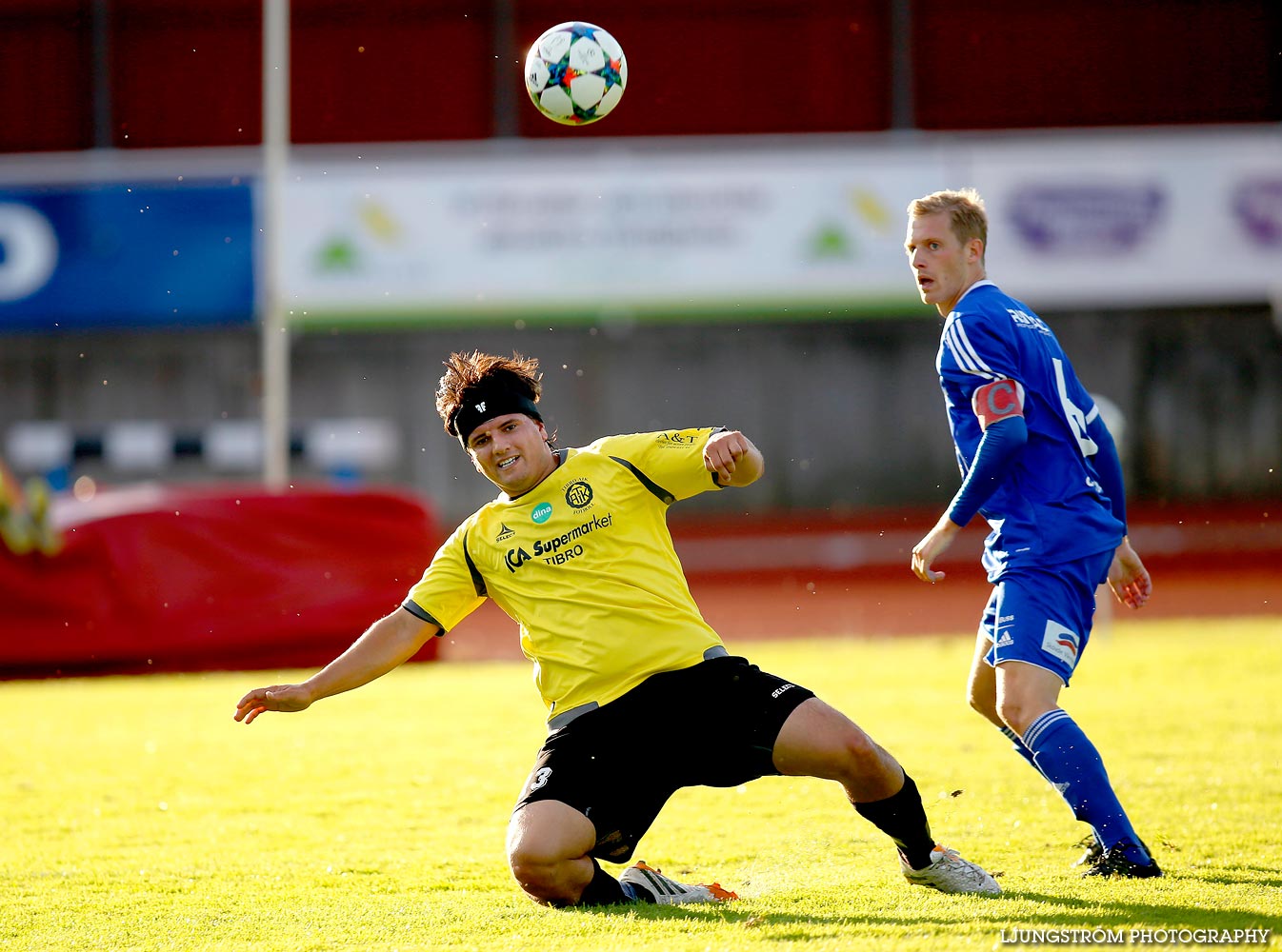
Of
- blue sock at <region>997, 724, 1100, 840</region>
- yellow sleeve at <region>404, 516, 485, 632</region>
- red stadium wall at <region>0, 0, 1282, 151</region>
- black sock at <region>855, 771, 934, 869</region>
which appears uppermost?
red stadium wall at <region>0, 0, 1282, 151</region>

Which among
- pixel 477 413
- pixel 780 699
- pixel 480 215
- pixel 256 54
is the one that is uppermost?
pixel 256 54

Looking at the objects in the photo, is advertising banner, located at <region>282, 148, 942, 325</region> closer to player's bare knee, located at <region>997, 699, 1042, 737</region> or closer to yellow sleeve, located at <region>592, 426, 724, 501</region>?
yellow sleeve, located at <region>592, 426, 724, 501</region>

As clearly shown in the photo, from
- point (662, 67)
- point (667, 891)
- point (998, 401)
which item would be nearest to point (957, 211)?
point (998, 401)

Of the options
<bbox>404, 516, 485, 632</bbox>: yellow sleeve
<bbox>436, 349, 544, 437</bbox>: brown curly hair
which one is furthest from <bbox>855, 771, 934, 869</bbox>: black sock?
<bbox>436, 349, 544, 437</bbox>: brown curly hair

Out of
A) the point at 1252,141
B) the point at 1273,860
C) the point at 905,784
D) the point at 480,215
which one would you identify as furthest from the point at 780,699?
the point at 1252,141

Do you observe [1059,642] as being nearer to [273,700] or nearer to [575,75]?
[273,700]

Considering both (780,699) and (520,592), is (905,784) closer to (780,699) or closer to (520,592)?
(780,699)

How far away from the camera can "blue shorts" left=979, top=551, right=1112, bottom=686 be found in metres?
4.05

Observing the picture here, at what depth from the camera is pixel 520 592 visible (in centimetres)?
421

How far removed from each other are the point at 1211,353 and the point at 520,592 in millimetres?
15816

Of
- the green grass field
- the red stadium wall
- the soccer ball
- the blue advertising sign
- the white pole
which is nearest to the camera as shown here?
the green grass field

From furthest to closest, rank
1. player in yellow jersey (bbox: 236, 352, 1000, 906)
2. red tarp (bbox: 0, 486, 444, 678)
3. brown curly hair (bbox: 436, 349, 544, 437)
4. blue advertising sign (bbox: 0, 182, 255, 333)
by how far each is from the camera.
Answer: blue advertising sign (bbox: 0, 182, 255, 333), red tarp (bbox: 0, 486, 444, 678), brown curly hair (bbox: 436, 349, 544, 437), player in yellow jersey (bbox: 236, 352, 1000, 906)

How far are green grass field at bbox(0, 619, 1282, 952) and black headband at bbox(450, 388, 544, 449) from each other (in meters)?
1.08

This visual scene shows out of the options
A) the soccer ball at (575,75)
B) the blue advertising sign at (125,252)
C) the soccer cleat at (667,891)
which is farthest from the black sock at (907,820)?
the blue advertising sign at (125,252)
